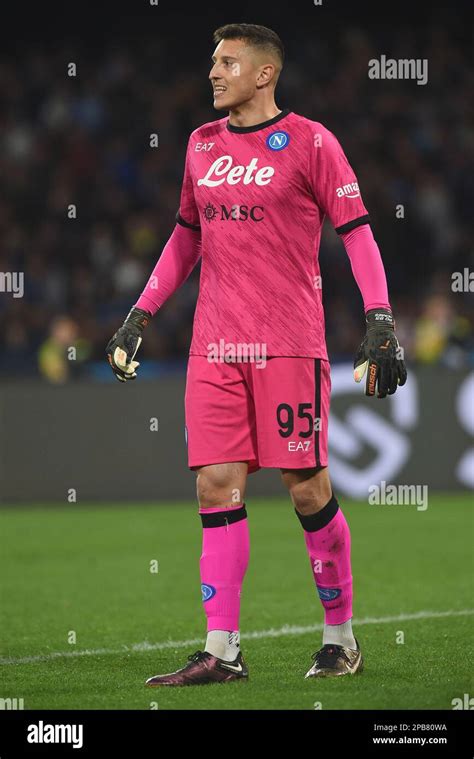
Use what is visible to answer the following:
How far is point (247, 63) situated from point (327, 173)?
1.79ft

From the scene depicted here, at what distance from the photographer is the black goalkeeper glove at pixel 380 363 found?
16.5 feet

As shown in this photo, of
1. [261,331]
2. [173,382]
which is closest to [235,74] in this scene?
[261,331]

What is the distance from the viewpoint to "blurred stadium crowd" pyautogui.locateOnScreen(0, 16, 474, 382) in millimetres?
15906

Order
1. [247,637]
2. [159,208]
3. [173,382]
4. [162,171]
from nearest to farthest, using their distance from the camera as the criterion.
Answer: [247,637] → [173,382] → [159,208] → [162,171]

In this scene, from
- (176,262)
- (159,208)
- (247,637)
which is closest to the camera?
(176,262)

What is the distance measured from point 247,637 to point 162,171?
1207 cm

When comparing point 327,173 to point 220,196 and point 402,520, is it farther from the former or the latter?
point 402,520

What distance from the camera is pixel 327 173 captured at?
5.23m

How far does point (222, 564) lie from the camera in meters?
5.23

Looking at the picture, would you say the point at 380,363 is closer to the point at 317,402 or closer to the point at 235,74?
the point at 317,402

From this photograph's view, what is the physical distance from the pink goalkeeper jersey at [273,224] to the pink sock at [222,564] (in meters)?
0.63

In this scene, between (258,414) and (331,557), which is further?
(331,557)
